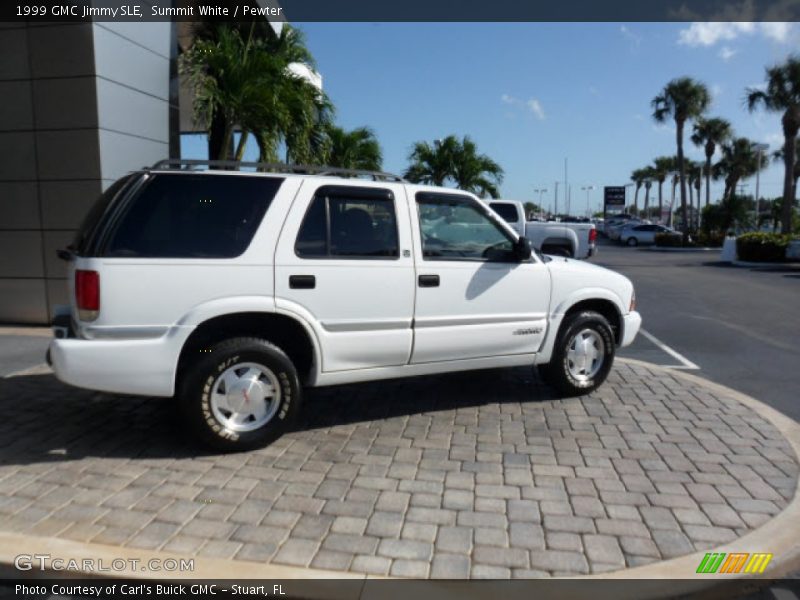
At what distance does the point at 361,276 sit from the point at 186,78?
7.61 m

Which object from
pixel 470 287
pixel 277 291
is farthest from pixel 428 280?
pixel 277 291

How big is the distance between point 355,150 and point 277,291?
25154mm

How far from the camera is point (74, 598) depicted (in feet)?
10.6

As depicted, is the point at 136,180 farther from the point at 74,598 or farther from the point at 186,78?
the point at 186,78

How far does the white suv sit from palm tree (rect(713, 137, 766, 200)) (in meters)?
55.3

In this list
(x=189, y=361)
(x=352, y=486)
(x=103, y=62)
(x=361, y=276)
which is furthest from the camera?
(x=103, y=62)

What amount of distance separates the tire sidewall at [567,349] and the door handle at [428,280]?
1435 millimetres

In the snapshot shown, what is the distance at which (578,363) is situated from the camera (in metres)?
6.27

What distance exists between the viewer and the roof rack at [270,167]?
16.0 ft

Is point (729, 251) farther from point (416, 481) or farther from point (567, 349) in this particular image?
point (416, 481)

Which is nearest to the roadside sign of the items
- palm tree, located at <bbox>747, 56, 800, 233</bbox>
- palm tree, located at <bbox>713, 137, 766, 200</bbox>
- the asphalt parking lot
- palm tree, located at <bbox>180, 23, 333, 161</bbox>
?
palm tree, located at <bbox>713, 137, 766, 200</bbox>

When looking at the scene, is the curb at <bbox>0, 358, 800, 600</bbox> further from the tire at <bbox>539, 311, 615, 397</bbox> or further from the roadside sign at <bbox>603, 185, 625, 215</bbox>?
the roadside sign at <bbox>603, 185, 625, 215</bbox>

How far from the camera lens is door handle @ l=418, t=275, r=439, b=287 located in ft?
17.4

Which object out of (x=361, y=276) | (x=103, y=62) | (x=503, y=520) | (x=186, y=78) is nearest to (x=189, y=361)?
(x=361, y=276)
